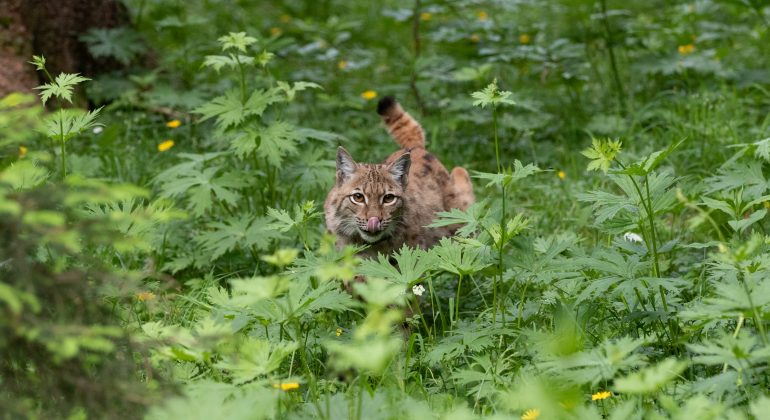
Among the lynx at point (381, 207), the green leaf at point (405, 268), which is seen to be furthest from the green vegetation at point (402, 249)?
the lynx at point (381, 207)

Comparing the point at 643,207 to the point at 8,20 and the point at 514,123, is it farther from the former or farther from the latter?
the point at 8,20

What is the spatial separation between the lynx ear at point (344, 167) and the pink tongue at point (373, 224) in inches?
16.9

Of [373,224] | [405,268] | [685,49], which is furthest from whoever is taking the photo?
[685,49]

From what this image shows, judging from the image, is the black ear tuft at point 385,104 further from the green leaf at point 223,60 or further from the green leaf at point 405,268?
the green leaf at point 405,268

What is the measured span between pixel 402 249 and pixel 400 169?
1.16 meters

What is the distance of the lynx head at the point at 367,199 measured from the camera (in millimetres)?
4785

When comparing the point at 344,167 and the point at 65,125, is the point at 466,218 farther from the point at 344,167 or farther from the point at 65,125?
the point at 65,125

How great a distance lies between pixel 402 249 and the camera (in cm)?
394

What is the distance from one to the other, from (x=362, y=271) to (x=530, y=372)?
81 cm

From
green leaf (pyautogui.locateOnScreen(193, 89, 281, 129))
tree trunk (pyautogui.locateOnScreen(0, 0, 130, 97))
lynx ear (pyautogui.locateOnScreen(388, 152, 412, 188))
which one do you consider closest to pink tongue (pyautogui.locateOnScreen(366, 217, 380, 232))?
lynx ear (pyautogui.locateOnScreen(388, 152, 412, 188))

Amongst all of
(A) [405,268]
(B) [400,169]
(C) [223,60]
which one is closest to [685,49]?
(B) [400,169]

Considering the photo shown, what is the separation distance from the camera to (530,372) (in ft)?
11.8

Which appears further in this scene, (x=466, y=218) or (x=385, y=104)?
(x=385, y=104)

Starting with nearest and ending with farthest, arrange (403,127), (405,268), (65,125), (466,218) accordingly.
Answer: (405,268) < (466,218) < (65,125) < (403,127)
